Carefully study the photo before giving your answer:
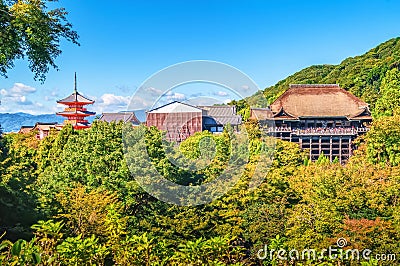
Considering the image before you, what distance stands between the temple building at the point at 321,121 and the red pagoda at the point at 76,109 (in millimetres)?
8884

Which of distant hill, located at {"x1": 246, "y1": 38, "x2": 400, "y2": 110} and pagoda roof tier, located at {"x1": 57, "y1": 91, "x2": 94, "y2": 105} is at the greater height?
distant hill, located at {"x1": 246, "y1": 38, "x2": 400, "y2": 110}

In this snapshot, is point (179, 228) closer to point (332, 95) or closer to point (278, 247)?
point (278, 247)

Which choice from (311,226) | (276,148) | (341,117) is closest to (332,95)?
(341,117)

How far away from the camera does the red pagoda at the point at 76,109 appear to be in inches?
935

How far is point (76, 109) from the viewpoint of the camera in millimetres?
24062

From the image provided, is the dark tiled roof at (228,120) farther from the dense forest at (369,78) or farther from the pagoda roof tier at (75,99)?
the pagoda roof tier at (75,99)

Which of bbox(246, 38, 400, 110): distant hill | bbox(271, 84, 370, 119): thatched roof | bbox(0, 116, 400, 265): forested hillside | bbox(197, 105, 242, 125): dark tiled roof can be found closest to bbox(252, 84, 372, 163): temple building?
Answer: bbox(271, 84, 370, 119): thatched roof

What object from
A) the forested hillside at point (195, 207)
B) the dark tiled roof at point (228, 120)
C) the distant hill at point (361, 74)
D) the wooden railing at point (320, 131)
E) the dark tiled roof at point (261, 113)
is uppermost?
the distant hill at point (361, 74)

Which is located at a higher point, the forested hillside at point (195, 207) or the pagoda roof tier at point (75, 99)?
the pagoda roof tier at point (75, 99)

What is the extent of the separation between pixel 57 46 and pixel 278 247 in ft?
9.96

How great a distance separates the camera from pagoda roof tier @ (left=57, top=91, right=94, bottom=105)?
23734 millimetres

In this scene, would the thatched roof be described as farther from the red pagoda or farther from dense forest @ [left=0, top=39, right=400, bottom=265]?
dense forest @ [left=0, top=39, right=400, bottom=265]

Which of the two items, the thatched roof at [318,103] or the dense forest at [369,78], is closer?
→ the dense forest at [369,78]

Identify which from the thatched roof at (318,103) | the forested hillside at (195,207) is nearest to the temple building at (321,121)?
the thatched roof at (318,103)
